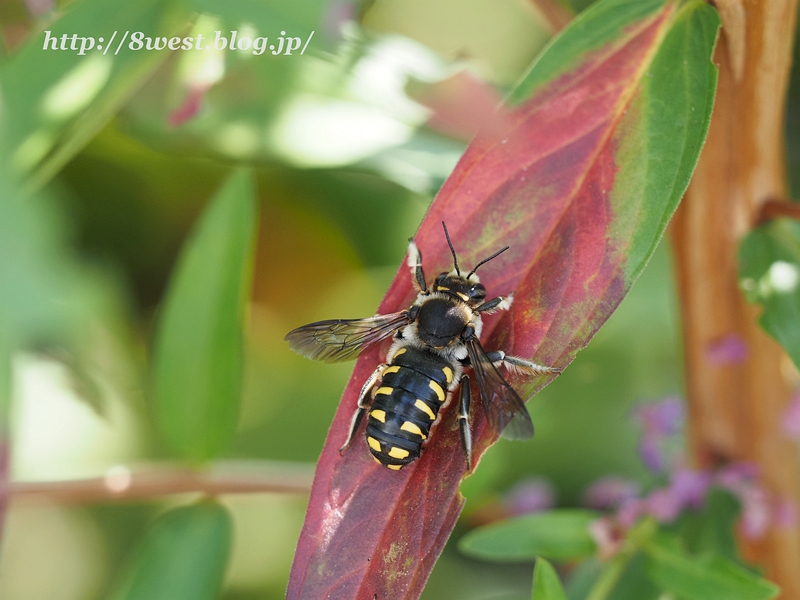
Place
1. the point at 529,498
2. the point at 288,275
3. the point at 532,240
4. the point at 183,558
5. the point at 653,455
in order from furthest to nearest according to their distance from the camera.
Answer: the point at 288,275, the point at 529,498, the point at 653,455, the point at 183,558, the point at 532,240

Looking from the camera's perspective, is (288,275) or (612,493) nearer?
(612,493)

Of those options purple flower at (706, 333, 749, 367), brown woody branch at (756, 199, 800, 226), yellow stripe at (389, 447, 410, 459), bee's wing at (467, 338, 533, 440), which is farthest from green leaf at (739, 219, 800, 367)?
yellow stripe at (389, 447, 410, 459)

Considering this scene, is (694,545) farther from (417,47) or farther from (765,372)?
(417,47)

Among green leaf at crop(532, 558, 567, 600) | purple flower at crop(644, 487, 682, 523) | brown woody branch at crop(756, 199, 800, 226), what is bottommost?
green leaf at crop(532, 558, 567, 600)

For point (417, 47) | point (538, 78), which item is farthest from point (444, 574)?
point (538, 78)

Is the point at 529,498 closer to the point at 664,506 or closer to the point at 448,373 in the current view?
the point at 664,506

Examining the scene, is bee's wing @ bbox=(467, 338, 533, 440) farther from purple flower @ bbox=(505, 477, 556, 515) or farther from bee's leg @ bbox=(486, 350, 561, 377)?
purple flower @ bbox=(505, 477, 556, 515)

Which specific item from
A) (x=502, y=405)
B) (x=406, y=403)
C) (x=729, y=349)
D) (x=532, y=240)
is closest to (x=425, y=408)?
(x=406, y=403)
